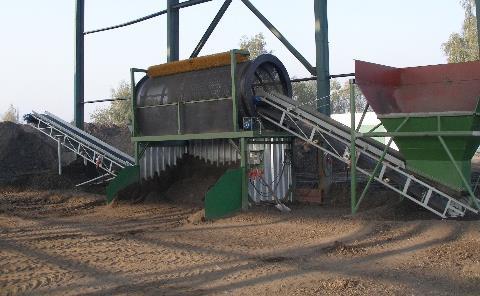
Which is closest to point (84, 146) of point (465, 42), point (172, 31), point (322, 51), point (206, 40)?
point (172, 31)

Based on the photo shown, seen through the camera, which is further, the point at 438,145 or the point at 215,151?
the point at 215,151

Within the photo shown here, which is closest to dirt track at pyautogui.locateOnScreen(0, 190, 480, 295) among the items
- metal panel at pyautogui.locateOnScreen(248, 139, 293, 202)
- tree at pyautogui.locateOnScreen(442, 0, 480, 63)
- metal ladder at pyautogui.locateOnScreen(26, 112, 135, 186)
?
metal panel at pyautogui.locateOnScreen(248, 139, 293, 202)

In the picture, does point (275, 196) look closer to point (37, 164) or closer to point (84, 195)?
point (84, 195)

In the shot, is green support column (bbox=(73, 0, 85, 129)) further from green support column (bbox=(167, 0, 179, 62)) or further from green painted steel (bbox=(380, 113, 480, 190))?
green painted steel (bbox=(380, 113, 480, 190))

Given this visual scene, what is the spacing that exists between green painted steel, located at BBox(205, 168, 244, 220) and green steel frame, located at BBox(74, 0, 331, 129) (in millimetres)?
3679

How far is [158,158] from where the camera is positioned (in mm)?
14711

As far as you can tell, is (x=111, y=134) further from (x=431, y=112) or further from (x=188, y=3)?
(x=431, y=112)

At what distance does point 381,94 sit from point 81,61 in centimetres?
1603

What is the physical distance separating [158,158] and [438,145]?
8081mm

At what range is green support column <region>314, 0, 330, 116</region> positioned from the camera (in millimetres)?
13758

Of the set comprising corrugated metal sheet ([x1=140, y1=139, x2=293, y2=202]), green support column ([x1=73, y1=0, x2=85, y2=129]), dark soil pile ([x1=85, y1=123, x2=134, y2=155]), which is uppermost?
green support column ([x1=73, y1=0, x2=85, y2=129])

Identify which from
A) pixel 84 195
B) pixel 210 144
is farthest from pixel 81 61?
pixel 210 144

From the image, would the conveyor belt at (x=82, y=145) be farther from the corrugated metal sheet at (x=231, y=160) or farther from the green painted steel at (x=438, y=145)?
the green painted steel at (x=438, y=145)

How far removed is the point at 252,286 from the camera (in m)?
5.74
